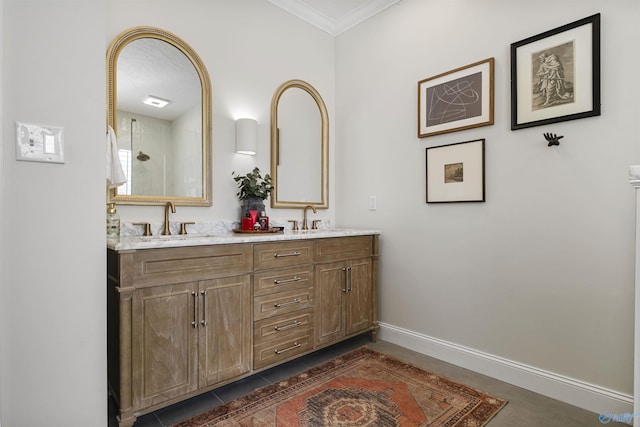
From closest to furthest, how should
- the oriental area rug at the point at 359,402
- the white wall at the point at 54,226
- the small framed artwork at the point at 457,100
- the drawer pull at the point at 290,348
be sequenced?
the white wall at the point at 54,226 → the oriental area rug at the point at 359,402 → the drawer pull at the point at 290,348 → the small framed artwork at the point at 457,100

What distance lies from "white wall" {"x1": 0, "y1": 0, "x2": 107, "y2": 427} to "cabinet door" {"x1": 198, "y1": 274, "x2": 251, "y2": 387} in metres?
0.53

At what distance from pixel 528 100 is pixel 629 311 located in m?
1.28

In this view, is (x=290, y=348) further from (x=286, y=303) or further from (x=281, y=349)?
(x=286, y=303)

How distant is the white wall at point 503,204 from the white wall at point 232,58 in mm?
601

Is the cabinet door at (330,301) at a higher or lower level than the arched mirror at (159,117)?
lower

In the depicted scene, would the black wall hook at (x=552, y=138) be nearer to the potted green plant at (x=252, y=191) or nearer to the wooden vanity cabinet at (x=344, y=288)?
the wooden vanity cabinet at (x=344, y=288)

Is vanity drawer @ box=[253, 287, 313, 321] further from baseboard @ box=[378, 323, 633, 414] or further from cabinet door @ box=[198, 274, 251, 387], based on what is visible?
baseboard @ box=[378, 323, 633, 414]

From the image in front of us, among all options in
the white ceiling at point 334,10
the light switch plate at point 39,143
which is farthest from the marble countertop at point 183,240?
the white ceiling at point 334,10

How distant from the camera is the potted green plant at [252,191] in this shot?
2.54m

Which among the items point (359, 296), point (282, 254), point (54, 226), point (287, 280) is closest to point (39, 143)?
point (54, 226)

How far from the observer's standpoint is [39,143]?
123 centimetres

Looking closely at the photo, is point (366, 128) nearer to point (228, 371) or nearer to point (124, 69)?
point (124, 69)

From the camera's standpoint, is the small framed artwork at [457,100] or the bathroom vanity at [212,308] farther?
the small framed artwork at [457,100]

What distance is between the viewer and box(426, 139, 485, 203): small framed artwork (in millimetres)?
2352
